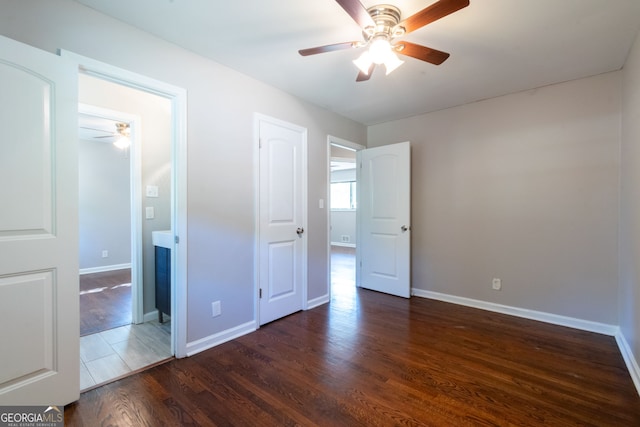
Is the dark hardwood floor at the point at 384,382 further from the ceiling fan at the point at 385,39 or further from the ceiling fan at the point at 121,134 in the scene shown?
the ceiling fan at the point at 121,134

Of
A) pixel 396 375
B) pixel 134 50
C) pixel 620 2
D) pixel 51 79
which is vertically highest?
pixel 620 2

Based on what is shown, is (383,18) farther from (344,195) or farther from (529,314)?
(344,195)

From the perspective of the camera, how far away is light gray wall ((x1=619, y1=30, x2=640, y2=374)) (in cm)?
200

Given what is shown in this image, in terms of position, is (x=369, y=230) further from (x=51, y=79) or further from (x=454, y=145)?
(x=51, y=79)

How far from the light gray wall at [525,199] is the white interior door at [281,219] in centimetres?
165

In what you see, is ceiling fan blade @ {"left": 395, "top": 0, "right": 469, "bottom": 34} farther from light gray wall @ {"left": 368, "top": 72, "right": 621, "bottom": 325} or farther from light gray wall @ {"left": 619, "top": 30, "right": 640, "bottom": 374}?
light gray wall @ {"left": 368, "top": 72, "right": 621, "bottom": 325}

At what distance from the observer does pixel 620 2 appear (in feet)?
5.66

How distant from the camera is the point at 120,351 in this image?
2324mm

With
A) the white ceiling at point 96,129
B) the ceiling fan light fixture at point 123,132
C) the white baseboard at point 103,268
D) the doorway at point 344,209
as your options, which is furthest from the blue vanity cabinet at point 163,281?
the doorway at point 344,209

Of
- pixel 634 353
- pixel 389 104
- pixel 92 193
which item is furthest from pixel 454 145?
pixel 92 193

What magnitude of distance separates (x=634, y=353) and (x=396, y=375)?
170cm

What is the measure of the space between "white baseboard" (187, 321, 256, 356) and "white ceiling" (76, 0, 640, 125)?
236 centimetres

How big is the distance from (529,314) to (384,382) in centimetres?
211

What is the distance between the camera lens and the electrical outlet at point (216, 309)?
2439 mm
